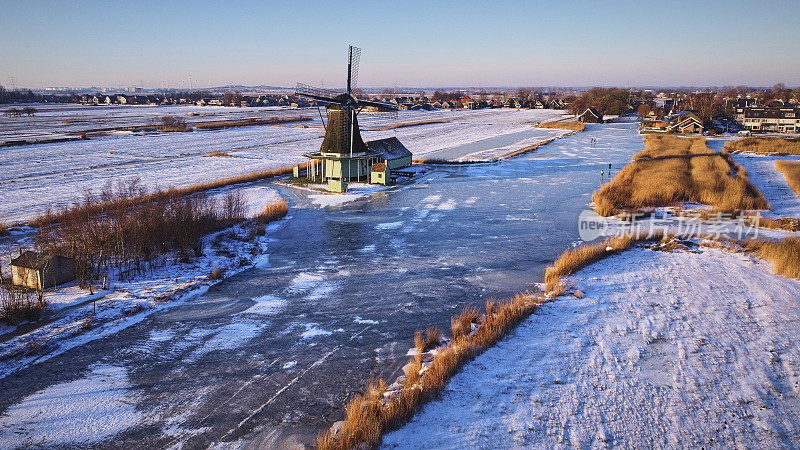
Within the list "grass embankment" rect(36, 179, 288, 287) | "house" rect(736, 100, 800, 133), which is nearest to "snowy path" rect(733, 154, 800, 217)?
"grass embankment" rect(36, 179, 288, 287)

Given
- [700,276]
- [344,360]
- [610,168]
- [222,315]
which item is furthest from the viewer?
[610,168]

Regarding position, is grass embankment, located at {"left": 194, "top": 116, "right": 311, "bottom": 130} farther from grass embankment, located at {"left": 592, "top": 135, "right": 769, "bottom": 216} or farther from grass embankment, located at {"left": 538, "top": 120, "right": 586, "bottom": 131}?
grass embankment, located at {"left": 592, "top": 135, "right": 769, "bottom": 216}

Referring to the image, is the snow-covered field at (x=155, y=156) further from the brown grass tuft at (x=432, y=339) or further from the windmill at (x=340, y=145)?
the brown grass tuft at (x=432, y=339)

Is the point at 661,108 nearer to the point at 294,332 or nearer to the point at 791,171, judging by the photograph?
the point at 791,171

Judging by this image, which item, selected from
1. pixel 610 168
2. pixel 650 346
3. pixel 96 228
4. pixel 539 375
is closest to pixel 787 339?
pixel 650 346

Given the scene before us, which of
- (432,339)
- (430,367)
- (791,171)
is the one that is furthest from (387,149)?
(791,171)

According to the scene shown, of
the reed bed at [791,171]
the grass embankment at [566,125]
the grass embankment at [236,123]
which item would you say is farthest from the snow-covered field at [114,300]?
the grass embankment at [566,125]

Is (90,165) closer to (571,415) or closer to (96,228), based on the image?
(96,228)
